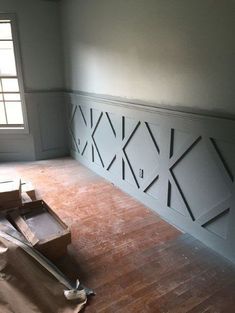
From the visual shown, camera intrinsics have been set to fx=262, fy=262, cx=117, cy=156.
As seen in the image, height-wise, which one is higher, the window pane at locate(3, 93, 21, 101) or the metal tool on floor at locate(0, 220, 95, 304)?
the window pane at locate(3, 93, 21, 101)

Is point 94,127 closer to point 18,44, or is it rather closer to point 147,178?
point 147,178

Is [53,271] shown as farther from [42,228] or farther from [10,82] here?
[10,82]

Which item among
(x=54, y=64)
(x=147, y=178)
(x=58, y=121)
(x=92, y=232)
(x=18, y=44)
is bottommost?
(x=92, y=232)

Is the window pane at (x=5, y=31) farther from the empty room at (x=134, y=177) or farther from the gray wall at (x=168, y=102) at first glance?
the gray wall at (x=168, y=102)

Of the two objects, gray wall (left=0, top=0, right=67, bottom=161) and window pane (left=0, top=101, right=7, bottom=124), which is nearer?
gray wall (left=0, top=0, right=67, bottom=161)

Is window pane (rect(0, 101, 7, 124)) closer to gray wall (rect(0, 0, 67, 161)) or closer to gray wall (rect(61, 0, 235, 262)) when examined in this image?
gray wall (rect(0, 0, 67, 161))

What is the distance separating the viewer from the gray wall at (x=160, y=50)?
191cm

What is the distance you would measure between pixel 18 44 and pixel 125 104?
2.24 meters

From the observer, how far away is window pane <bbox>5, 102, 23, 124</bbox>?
4.41 meters

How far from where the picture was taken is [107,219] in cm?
277

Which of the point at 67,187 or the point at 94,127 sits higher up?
the point at 94,127

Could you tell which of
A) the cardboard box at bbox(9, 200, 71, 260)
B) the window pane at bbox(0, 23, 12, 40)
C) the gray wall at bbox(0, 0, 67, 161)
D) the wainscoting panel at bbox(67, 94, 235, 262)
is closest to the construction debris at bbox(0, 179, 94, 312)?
the cardboard box at bbox(9, 200, 71, 260)

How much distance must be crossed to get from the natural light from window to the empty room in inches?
1.5

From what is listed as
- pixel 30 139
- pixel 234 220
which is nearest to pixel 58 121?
pixel 30 139
